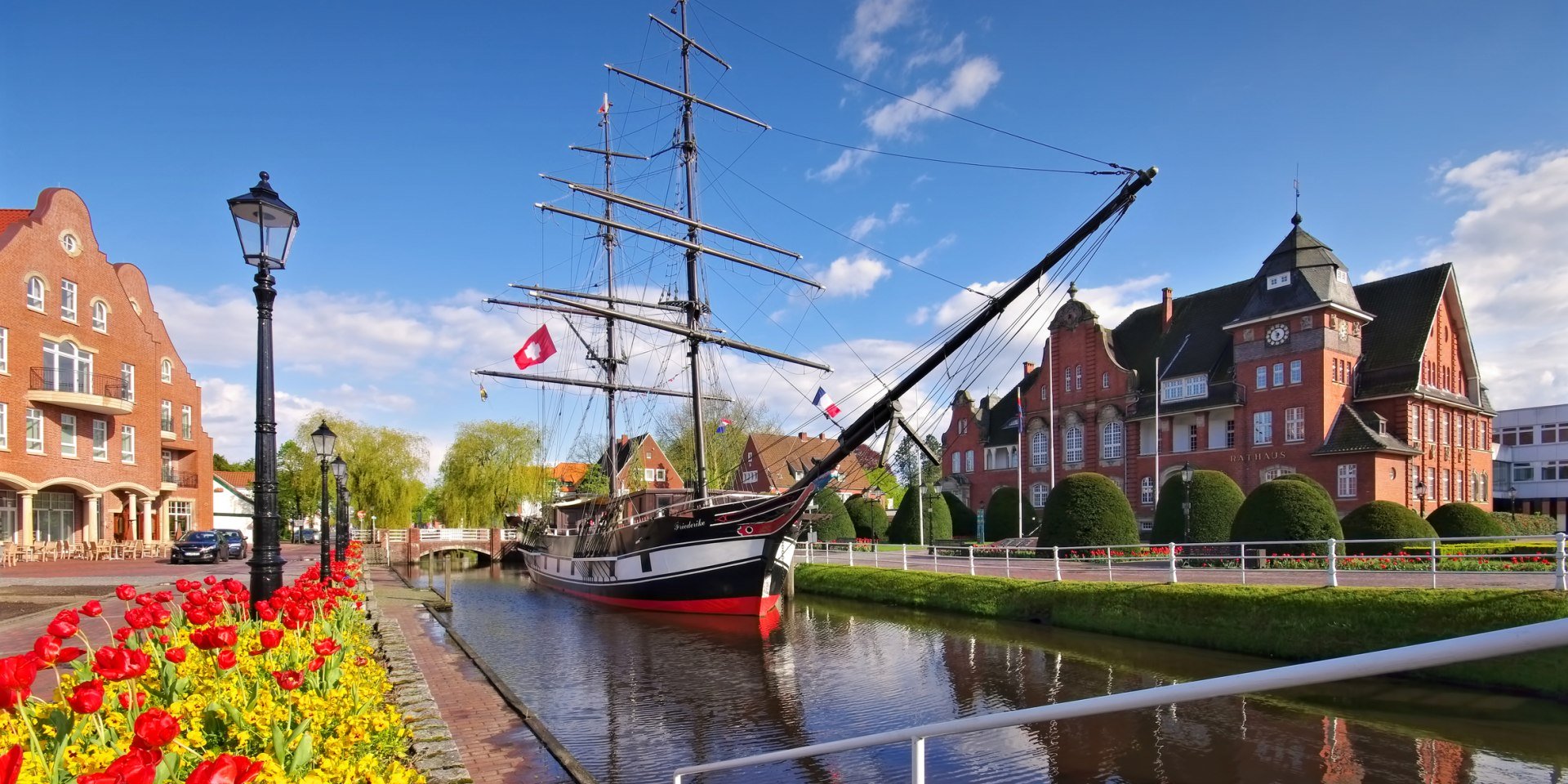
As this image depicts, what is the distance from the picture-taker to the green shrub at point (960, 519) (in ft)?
151

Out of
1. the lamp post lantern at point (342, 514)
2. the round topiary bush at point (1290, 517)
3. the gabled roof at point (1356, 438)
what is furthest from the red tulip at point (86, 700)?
the gabled roof at point (1356, 438)

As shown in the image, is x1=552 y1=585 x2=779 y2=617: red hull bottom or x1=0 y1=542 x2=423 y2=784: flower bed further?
x1=552 y1=585 x2=779 y2=617: red hull bottom

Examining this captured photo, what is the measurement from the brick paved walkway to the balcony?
23.8 m

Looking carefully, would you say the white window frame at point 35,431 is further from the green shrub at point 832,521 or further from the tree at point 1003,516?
the tree at point 1003,516

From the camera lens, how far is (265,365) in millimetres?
8195

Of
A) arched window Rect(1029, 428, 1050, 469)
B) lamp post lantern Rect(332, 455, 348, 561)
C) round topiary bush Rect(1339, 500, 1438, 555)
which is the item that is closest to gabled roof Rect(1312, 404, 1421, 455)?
round topiary bush Rect(1339, 500, 1438, 555)

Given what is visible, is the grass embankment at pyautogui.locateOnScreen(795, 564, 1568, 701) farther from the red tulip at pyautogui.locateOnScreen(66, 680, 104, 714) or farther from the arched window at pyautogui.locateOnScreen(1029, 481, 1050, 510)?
the arched window at pyautogui.locateOnScreen(1029, 481, 1050, 510)

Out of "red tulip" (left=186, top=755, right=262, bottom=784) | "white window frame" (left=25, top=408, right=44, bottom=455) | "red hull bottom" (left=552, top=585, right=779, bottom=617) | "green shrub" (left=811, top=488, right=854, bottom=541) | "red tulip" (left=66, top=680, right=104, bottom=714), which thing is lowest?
"red hull bottom" (left=552, top=585, right=779, bottom=617)

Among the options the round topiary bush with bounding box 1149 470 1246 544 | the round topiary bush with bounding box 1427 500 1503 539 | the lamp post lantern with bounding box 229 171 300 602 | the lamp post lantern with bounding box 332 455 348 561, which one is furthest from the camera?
the round topiary bush with bounding box 1149 470 1246 544

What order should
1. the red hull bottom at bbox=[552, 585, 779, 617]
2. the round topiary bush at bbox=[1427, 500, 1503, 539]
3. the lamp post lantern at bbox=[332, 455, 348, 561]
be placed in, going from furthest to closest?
the round topiary bush at bbox=[1427, 500, 1503, 539] < the red hull bottom at bbox=[552, 585, 779, 617] < the lamp post lantern at bbox=[332, 455, 348, 561]

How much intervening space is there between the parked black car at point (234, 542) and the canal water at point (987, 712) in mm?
22393

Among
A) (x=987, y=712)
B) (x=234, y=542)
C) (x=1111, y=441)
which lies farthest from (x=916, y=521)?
(x=234, y=542)

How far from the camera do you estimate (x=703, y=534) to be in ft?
80.2

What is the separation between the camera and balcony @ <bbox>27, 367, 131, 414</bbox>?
30984 millimetres
